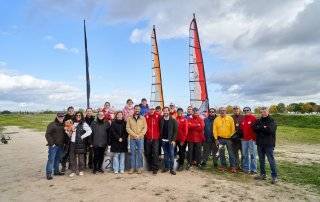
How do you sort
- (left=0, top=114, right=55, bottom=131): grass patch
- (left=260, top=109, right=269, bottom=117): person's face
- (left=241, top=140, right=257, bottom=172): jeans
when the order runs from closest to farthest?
(left=260, top=109, right=269, bottom=117): person's face < (left=241, top=140, right=257, bottom=172): jeans < (left=0, top=114, right=55, bottom=131): grass patch

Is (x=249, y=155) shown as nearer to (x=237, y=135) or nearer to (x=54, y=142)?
(x=237, y=135)

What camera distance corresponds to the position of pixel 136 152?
37.4 feet

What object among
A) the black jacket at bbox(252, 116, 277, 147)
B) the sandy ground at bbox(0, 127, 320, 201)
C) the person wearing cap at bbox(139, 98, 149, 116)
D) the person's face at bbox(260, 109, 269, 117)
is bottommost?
the sandy ground at bbox(0, 127, 320, 201)

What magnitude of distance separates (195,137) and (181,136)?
1.62ft

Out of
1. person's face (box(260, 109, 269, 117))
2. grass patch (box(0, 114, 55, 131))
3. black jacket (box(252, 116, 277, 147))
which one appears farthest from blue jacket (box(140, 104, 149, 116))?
grass patch (box(0, 114, 55, 131))

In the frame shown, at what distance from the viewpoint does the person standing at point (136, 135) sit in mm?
11234

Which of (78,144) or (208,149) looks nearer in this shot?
(78,144)

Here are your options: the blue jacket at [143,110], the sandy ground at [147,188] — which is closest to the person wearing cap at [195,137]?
the sandy ground at [147,188]

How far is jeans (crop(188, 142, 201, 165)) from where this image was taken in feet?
39.8

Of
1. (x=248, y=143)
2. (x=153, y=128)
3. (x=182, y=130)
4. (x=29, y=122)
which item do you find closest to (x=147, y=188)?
(x=153, y=128)

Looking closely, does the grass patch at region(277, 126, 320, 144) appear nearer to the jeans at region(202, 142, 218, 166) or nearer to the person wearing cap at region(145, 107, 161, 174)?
the jeans at region(202, 142, 218, 166)

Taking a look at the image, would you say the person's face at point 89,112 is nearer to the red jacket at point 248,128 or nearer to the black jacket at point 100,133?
the black jacket at point 100,133

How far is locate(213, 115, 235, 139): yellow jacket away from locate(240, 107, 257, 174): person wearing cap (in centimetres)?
37

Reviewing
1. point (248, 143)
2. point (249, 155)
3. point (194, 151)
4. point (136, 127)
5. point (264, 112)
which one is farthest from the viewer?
point (194, 151)
